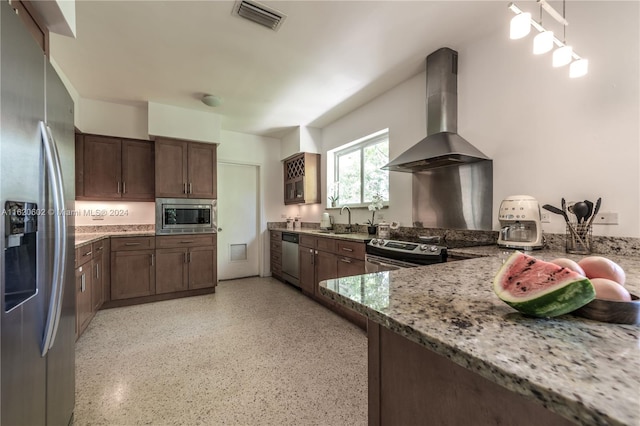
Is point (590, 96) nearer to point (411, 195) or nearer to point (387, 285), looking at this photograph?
point (411, 195)

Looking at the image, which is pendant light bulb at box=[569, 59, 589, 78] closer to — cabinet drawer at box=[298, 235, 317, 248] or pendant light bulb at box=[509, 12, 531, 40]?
pendant light bulb at box=[509, 12, 531, 40]

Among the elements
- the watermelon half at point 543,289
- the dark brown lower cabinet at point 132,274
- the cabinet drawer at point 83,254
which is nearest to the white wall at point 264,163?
the dark brown lower cabinet at point 132,274

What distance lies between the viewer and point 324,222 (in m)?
4.12

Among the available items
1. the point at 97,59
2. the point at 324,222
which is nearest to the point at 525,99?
the point at 324,222

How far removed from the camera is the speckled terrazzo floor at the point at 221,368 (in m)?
1.56

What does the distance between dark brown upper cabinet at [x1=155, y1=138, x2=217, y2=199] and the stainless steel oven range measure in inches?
103

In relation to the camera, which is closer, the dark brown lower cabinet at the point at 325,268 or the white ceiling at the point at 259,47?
the white ceiling at the point at 259,47

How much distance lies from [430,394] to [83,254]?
9.99 ft

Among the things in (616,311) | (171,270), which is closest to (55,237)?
(616,311)

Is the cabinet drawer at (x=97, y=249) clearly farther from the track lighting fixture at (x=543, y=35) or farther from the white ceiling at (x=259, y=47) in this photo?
the track lighting fixture at (x=543, y=35)

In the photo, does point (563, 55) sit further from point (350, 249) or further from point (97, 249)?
point (97, 249)

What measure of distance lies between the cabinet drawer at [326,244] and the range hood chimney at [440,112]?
1.14 metres

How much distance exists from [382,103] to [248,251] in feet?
Answer: 11.0

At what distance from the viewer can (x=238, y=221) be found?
191 inches
